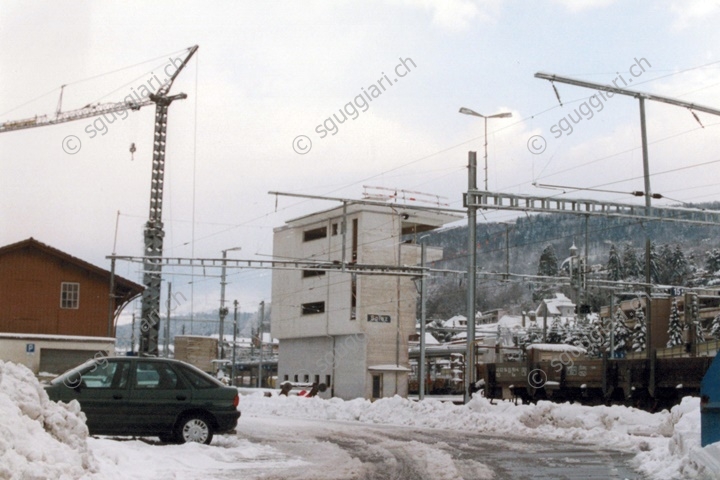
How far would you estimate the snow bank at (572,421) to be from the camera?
37.8 ft

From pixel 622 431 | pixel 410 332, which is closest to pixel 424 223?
pixel 410 332

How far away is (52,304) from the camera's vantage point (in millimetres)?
44875

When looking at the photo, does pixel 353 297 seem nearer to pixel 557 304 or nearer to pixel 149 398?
pixel 149 398

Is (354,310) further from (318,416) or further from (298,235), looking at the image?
(318,416)

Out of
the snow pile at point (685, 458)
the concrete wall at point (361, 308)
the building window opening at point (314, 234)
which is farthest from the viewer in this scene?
the building window opening at point (314, 234)

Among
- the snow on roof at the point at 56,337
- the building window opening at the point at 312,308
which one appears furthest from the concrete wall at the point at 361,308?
the snow on roof at the point at 56,337

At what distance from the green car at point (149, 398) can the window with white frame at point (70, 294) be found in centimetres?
3182

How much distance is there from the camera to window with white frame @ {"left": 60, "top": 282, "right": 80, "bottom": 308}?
45.2m

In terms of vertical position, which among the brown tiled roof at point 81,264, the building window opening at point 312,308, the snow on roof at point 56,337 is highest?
the brown tiled roof at point 81,264

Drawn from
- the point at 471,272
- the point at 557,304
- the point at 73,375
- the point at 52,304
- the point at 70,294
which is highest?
the point at 557,304

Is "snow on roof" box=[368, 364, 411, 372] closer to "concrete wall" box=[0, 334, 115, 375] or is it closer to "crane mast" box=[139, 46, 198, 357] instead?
"concrete wall" box=[0, 334, 115, 375]

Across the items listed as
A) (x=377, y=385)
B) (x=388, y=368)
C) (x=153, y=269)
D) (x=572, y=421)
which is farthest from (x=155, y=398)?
(x=377, y=385)

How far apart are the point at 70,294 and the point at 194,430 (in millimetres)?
32915

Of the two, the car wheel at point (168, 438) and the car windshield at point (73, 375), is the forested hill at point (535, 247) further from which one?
the car windshield at point (73, 375)
